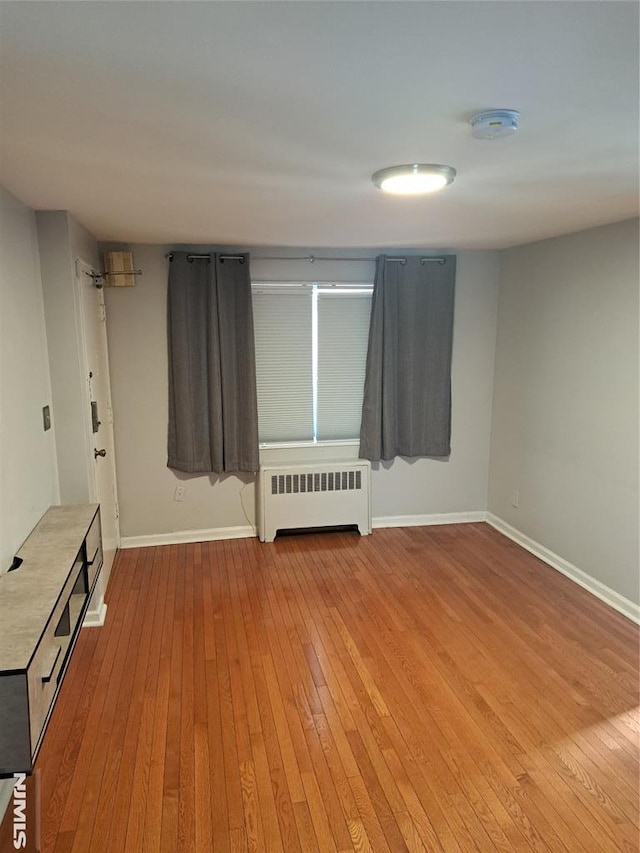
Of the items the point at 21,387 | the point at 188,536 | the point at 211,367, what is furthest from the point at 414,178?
the point at 188,536

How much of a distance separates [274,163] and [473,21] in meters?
1.03

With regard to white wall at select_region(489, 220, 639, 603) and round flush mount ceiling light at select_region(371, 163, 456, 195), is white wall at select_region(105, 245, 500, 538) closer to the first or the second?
white wall at select_region(489, 220, 639, 603)

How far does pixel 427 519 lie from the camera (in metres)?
4.97

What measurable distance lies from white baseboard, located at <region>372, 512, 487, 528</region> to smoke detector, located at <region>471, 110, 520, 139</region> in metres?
3.68

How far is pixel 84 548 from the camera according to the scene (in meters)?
2.54

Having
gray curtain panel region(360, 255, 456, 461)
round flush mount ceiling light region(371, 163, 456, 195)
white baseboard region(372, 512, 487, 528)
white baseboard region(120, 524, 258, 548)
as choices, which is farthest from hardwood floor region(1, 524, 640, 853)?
round flush mount ceiling light region(371, 163, 456, 195)

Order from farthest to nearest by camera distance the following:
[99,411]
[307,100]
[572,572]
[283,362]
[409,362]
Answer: [409,362] → [283,362] → [572,572] → [99,411] → [307,100]

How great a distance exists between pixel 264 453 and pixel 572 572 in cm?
247

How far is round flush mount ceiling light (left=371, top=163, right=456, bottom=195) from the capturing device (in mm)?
2000

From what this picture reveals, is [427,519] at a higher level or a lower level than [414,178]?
lower

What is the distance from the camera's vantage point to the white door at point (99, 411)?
3256mm

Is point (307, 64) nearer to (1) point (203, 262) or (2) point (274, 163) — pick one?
(2) point (274, 163)

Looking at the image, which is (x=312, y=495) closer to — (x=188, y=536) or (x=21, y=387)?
(x=188, y=536)

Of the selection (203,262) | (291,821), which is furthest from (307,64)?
(203,262)
